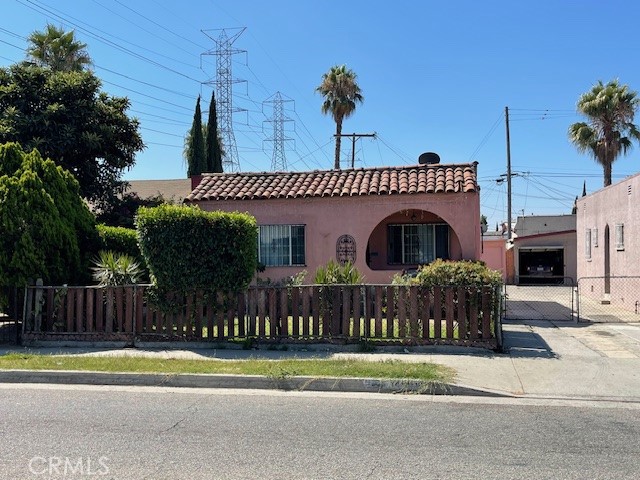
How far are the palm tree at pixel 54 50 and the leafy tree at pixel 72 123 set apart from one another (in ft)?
21.5

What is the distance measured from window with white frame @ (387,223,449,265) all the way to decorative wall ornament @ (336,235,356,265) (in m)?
1.63

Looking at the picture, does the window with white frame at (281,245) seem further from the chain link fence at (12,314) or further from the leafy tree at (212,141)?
the leafy tree at (212,141)

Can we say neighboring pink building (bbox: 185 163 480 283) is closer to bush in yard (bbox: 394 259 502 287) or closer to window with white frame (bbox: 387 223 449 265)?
window with white frame (bbox: 387 223 449 265)

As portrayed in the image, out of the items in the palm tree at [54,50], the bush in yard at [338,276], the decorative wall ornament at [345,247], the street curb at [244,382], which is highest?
the palm tree at [54,50]

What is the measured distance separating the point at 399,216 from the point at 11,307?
10.4m

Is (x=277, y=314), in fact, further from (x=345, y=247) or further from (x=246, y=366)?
(x=345, y=247)

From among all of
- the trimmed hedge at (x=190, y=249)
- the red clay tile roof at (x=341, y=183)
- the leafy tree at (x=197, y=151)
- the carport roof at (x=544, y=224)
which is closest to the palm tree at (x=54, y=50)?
the leafy tree at (x=197, y=151)

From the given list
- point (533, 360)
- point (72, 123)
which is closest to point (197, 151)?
point (72, 123)

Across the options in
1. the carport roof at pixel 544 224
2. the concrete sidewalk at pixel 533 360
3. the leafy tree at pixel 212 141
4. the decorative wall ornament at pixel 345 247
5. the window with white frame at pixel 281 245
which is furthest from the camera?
the carport roof at pixel 544 224

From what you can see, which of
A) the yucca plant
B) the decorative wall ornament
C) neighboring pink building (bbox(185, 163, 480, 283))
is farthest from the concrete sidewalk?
the decorative wall ornament

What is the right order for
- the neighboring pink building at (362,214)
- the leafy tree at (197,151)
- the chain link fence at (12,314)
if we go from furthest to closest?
1. the leafy tree at (197,151)
2. the neighboring pink building at (362,214)
3. the chain link fence at (12,314)

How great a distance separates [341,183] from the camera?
16.1 meters

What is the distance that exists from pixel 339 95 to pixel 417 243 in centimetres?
2163

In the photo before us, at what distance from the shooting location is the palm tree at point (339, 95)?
35.8 metres
